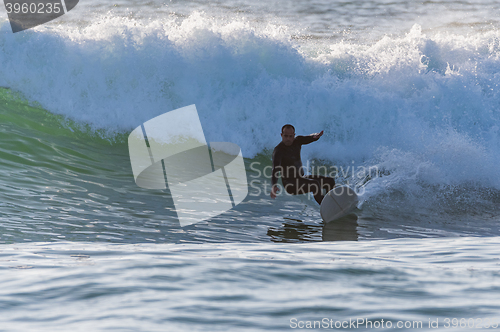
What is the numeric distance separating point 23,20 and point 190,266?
12573mm

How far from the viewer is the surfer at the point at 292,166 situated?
7.18 metres

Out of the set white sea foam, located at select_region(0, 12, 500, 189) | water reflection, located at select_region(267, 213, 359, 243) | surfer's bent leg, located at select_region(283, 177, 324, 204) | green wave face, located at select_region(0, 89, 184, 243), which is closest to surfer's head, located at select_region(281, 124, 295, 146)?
surfer's bent leg, located at select_region(283, 177, 324, 204)

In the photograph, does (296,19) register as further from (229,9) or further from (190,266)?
(190,266)

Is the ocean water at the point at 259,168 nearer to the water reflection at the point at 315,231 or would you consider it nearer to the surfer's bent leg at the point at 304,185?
the water reflection at the point at 315,231

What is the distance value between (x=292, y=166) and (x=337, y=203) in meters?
0.89

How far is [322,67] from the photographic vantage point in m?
14.0

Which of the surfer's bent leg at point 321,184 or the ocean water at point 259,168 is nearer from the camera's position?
the ocean water at point 259,168

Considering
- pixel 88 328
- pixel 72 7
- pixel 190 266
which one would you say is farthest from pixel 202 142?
pixel 88 328

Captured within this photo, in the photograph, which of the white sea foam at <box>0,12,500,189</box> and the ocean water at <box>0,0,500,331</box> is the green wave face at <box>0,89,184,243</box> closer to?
the ocean water at <box>0,0,500,331</box>

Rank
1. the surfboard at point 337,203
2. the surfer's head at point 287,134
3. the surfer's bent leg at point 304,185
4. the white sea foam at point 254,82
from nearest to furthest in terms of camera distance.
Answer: the surfboard at point 337,203 → the surfer's head at point 287,134 → the surfer's bent leg at point 304,185 → the white sea foam at point 254,82

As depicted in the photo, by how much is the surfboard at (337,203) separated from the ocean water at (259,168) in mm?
168

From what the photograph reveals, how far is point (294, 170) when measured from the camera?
7289mm

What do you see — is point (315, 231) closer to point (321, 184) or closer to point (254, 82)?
point (321, 184)

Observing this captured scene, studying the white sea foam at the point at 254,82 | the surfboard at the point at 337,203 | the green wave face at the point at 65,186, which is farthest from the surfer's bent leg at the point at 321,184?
the white sea foam at the point at 254,82
